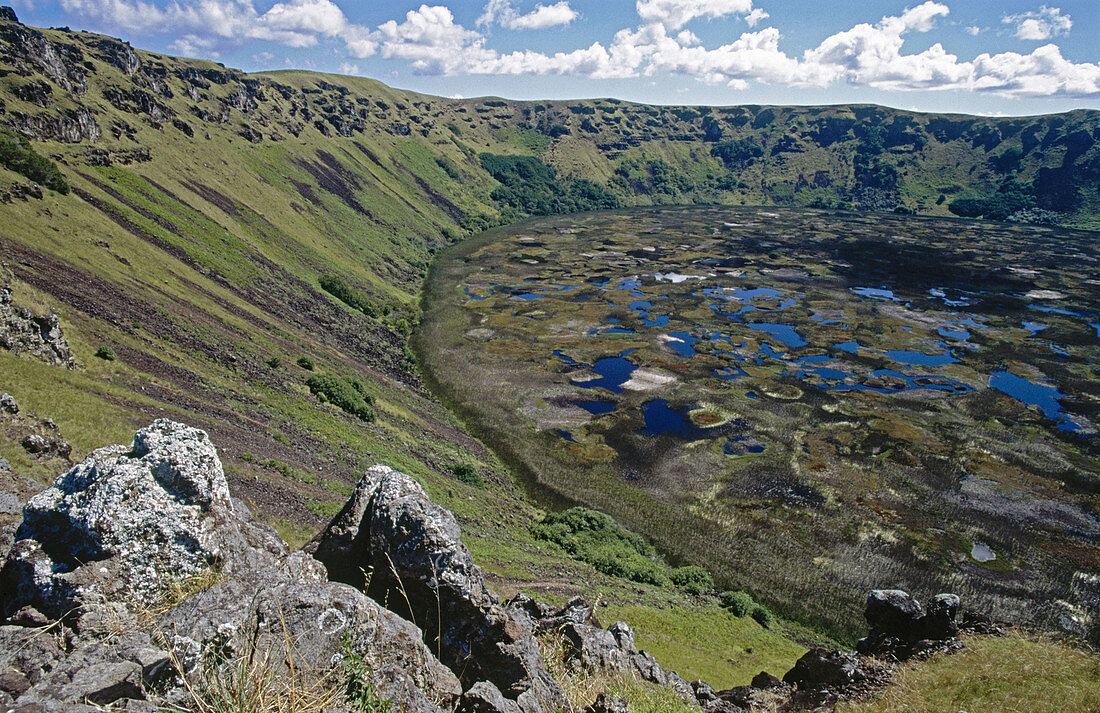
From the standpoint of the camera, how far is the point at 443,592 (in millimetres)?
14055

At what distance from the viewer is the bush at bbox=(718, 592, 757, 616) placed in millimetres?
42188

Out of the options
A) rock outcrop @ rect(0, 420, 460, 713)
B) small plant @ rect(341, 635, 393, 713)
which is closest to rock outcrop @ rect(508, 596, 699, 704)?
rock outcrop @ rect(0, 420, 460, 713)

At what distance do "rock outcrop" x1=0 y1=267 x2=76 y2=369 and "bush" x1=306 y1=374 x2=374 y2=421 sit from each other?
20907 millimetres

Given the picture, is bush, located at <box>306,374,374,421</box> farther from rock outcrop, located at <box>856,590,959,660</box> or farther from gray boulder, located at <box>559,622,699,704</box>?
rock outcrop, located at <box>856,590,959,660</box>

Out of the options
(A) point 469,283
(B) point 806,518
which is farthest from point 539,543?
(A) point 469,283

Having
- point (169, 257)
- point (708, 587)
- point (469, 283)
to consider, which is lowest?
point (708, 587)

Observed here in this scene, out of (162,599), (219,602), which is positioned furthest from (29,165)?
(219,602)

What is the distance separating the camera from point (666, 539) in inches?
1999

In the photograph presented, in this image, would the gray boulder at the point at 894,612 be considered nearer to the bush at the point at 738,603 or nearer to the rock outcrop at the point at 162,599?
the bush at the point at 738,603

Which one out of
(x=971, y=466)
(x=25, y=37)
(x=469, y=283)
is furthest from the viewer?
(x=469, y=283)

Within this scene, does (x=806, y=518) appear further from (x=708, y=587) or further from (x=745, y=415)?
(x=745, y=415)

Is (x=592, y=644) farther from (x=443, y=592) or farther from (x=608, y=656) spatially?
(x=443, y=592)

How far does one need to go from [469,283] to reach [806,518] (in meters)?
96.9

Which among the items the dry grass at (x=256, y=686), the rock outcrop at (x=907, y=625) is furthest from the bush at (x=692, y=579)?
the dry grass at (x=256, y=686)
